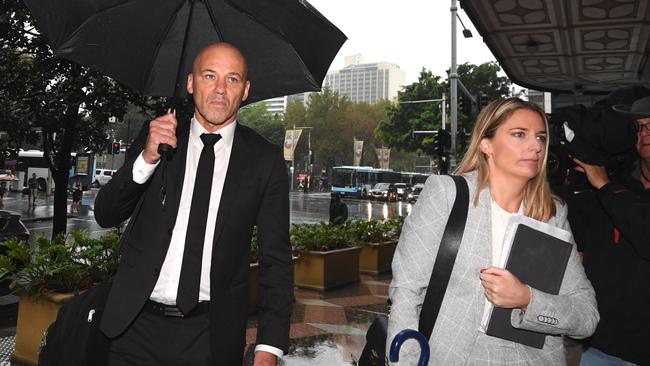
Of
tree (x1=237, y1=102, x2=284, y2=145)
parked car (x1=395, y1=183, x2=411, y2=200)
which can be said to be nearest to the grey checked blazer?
parked car (x1=395, y1=183, x2=411, y2=200)

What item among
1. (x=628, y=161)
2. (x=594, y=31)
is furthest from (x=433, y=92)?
(x=628, y=161)

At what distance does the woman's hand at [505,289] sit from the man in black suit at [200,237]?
78 cm

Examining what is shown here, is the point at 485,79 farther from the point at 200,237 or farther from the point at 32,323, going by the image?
the point at 200,237

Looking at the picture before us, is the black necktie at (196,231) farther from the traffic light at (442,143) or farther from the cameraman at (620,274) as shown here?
the traffic light at (442,143)

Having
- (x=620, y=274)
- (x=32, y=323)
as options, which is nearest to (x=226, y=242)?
(x=620, y=274)

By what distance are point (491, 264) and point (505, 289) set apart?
0.16 m

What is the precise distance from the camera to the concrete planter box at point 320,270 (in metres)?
8.17

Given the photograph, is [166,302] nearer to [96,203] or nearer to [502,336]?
[96,203]

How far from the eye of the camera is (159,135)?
1890 mm

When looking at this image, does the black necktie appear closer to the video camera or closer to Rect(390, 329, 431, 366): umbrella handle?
Rect(390, 329, 431, 366): umbrella handle

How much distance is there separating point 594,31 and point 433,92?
3935 cm

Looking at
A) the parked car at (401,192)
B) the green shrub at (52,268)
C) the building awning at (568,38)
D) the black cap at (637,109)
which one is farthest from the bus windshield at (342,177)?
the black cap at (637,109)

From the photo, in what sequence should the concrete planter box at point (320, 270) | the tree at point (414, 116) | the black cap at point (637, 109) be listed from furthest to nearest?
the tree at point (414, 116), the concrete planter box at point (320, 270), the black cap at point (637, 109)

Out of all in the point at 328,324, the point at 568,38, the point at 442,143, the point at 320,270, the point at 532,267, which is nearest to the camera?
the point at 532,267
